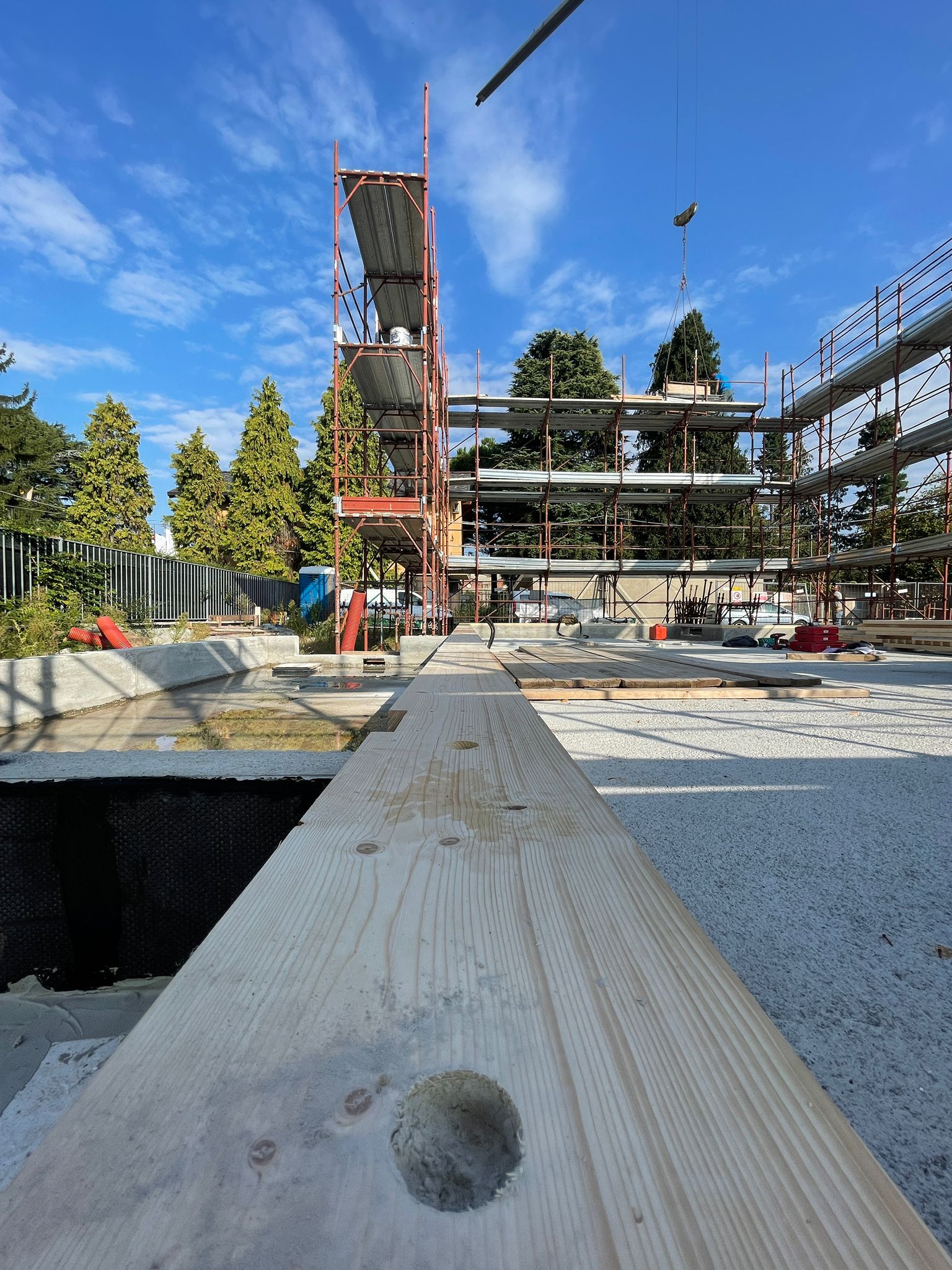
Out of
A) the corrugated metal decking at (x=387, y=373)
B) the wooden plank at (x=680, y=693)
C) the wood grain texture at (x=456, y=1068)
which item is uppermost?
the corrugated metal decking at (x=387, y=373)

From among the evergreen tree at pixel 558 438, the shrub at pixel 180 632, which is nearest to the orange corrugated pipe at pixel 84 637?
the shrub at pixel 180 632

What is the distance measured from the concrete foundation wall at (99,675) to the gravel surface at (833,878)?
433 cm

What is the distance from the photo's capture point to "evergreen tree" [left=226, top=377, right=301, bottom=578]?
79.9 ft

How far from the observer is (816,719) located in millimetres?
4000

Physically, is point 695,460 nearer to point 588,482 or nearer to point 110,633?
point 588,482

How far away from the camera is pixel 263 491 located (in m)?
24.5

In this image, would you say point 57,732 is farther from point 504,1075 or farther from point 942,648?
point 942,648

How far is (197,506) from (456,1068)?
27.4m

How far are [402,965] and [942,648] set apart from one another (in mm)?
13125

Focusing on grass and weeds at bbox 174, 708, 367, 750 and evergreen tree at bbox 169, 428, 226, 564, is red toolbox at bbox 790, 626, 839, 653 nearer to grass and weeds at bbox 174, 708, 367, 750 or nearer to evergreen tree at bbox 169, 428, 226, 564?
grass and weeds at bbox 174, 708, 367, 750

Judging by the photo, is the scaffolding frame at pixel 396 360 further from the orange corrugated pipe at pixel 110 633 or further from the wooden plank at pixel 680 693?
the wooden plank at pixel 680 693

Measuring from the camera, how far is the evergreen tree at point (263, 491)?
24344 mm

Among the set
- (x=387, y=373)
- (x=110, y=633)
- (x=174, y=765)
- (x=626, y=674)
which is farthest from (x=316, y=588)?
(x=174, y=765)

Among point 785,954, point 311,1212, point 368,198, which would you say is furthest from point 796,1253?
point 368,198
